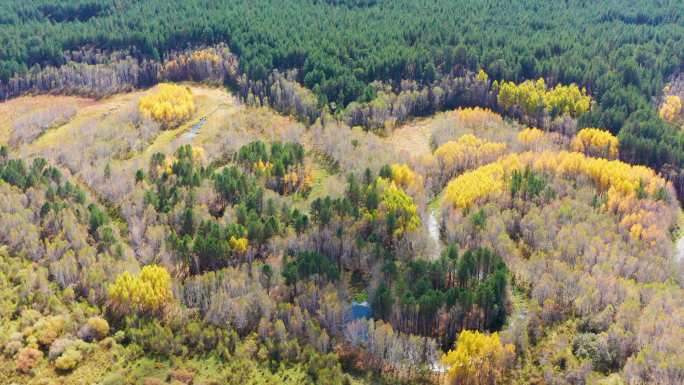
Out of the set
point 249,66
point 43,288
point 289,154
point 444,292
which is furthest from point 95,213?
point 249,66

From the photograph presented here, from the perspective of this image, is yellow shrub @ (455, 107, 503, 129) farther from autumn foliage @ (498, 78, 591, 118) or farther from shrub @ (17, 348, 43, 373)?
shrub @ (17, 348, 43, 373)

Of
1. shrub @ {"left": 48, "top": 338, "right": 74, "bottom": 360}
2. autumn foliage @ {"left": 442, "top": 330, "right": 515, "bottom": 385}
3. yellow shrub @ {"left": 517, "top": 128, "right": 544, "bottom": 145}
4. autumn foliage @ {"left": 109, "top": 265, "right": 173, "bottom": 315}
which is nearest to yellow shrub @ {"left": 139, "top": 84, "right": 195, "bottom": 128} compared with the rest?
autumn foliage @ {"left": 109, "top": 265, "right": 173, "bottom": 315}

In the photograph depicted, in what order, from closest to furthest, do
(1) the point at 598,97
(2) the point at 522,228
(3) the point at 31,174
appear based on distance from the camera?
1. (2) the point at 522,228
2. (3) the point at 31,174
3. (1) the point at 598,97

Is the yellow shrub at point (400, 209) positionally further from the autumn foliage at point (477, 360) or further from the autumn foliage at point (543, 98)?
the autumn foliage at point (543, 98)

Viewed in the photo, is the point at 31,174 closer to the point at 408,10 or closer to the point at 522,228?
the point at 522,228

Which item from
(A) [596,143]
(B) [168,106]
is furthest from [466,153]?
(B) [168,106]

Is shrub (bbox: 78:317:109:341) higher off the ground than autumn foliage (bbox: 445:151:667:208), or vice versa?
autumn foliage (bbox: 445:151:667:208)
